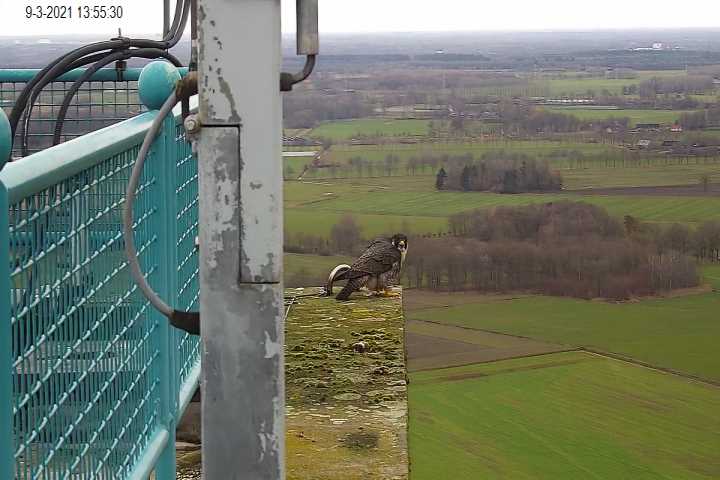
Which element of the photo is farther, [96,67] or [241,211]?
[96,67]

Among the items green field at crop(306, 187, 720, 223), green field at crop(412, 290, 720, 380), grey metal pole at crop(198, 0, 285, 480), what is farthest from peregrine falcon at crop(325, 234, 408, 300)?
green field at crop(306, 187, 720, 223)

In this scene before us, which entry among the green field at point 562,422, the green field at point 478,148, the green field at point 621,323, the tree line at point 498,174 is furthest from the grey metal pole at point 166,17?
the green field at point 478,148

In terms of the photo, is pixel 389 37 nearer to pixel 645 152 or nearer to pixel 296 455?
pixel 645 152

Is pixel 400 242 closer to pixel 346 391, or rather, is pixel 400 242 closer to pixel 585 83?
pixel 346 391

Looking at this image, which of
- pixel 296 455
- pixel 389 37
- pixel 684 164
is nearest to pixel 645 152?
pixel 684 164

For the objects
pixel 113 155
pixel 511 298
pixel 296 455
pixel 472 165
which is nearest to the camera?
pixel 113 155

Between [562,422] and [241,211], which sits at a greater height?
[241,211]

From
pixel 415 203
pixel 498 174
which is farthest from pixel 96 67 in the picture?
pixel 498 174

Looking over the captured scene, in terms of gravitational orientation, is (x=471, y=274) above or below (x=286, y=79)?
below
